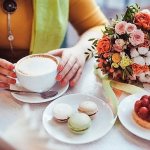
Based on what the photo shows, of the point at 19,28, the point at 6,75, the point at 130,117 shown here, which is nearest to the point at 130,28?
the point at 130,117

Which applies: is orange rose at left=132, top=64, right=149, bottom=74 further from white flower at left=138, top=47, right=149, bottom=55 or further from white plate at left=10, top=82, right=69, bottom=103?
white plate at left=10, top=82, right=69, bottom=103

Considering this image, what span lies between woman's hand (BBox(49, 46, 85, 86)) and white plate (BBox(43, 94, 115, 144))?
70 mm

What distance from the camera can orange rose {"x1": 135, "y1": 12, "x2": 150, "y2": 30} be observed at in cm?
85

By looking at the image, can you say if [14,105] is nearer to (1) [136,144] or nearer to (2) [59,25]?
(1) [136,144]

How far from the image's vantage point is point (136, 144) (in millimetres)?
694

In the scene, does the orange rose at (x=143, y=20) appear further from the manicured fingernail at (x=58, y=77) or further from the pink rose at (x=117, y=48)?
the manicured fingernail at (x=58, y=77)

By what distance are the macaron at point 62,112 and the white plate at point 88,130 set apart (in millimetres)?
16

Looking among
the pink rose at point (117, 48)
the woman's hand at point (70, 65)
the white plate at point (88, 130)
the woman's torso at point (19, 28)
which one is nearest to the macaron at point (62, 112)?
the white plate at point (88, 130)

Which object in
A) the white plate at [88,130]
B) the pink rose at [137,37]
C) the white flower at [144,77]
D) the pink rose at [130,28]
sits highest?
the pink rose at [130,28]

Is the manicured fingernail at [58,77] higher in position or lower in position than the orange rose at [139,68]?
lower

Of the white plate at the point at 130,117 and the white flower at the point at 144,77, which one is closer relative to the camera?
the white plate at the point at 130,117

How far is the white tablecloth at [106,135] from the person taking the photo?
690mm

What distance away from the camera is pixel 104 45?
2.91 feet

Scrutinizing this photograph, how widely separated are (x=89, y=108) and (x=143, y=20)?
0.29 m
